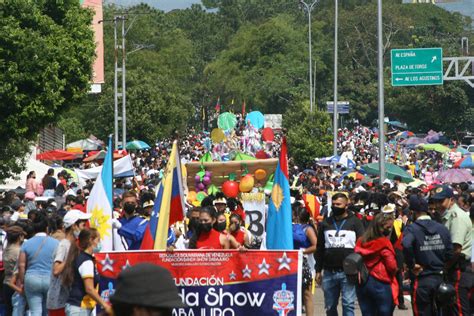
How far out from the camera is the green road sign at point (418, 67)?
136ft

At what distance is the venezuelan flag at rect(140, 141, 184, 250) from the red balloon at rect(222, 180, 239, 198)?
1045 centimetres

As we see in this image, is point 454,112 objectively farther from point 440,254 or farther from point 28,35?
point 440,254

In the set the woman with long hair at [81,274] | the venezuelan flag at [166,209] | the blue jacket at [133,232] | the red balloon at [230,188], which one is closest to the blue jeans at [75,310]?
the woman with long hair at [81,274]

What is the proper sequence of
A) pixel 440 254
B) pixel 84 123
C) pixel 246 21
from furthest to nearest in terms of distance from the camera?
1. pixel 246 21
2. pixel 84 123
3. pixel 440 254

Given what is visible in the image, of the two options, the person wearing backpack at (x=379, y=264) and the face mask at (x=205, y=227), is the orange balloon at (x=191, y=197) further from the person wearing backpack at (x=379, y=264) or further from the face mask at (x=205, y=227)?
the person wearing backpack at (x=379, y=264)

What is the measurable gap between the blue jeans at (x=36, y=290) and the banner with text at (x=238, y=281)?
1.77m

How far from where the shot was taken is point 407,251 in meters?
10.9

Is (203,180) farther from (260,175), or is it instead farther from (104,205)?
(104,205)

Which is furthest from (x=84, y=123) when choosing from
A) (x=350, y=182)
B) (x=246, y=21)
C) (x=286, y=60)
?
(x=246, y=21)

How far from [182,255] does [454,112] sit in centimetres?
7040

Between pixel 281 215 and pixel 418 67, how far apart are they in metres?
30.8

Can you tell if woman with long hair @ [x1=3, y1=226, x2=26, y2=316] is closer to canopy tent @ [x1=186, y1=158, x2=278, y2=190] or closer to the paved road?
the paved road

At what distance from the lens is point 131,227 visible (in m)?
12.6

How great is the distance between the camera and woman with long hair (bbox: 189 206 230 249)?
38.8ft
